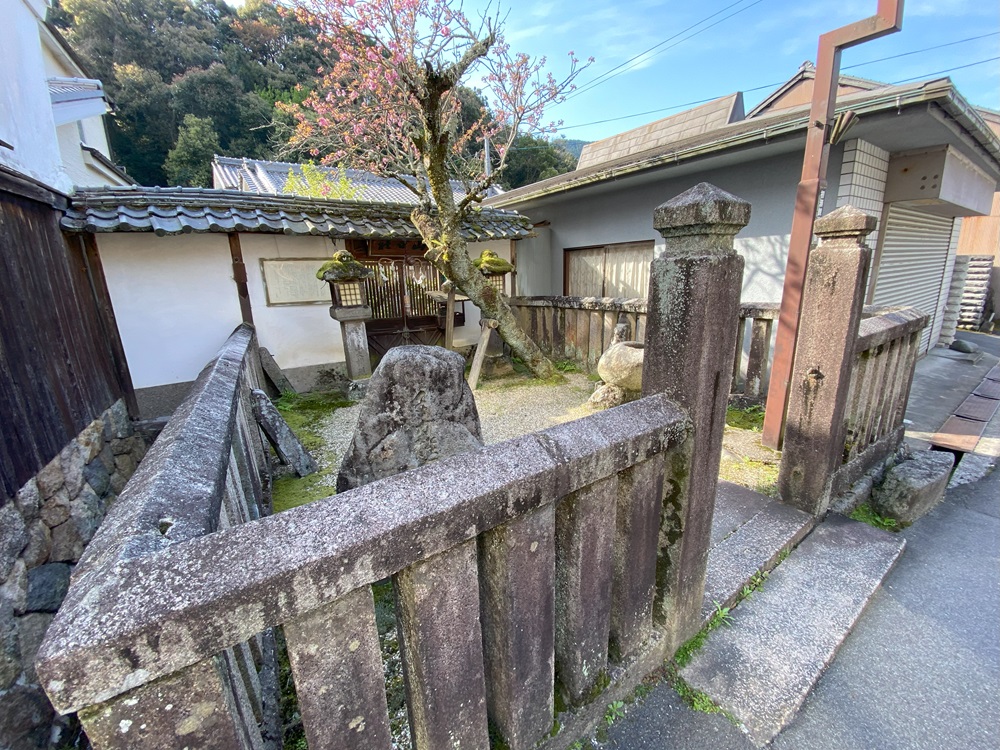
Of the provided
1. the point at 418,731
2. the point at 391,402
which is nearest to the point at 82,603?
the point at 418,731

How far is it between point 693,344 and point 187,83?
26902 mm

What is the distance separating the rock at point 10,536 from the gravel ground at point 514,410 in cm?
206

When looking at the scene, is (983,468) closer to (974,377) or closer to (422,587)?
(974,377)

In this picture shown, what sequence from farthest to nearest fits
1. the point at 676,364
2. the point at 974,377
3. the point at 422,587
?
the point at 974,377 → the point at 676,364 → the point at 422,587

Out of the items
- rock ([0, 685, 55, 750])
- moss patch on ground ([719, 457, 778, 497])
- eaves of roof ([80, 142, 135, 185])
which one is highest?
eaves of roof ([80, 142, 135, 185])

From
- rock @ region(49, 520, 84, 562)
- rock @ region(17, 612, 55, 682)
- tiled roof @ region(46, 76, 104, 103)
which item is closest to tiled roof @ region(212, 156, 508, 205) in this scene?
tiled roof @ region(46, 76, 104, 103)

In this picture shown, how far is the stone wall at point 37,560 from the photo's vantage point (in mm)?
2424

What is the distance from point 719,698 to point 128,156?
27.6 meters

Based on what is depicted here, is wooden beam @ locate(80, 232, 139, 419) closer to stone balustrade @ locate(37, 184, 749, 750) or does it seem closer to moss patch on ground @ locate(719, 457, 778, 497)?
stone balustrade @ locate(37, 184, 749, 750)

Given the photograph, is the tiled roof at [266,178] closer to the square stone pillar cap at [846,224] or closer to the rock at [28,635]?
the square stone pillar cap at [846,224]

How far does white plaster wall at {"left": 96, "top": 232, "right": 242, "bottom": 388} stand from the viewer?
17.4ft

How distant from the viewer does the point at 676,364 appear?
5.23 feet

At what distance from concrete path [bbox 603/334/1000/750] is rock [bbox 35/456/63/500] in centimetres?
406

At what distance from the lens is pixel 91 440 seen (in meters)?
4.09
